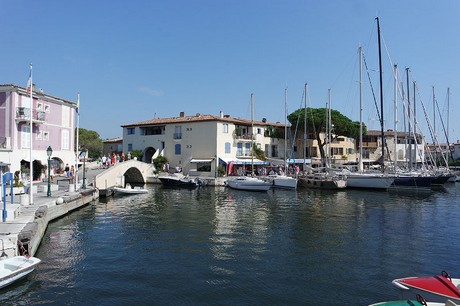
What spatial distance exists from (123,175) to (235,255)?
33.7 meters

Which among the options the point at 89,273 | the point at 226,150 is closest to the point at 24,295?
the point at 89,273

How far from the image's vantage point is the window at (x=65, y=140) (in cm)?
4303

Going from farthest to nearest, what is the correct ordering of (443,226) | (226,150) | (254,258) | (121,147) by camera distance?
(121,147) < (226,150) < (443,226) < (254,258)

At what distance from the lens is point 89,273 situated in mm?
13633

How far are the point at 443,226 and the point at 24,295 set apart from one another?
22.9 metres

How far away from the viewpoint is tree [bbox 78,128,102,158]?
88438 millimetres

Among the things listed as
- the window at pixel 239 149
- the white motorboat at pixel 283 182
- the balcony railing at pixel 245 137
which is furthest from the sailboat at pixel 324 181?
the balcony railing at pixel 245 137

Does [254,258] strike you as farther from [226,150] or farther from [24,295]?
[226,150]

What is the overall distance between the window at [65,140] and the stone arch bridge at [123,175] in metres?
5.63

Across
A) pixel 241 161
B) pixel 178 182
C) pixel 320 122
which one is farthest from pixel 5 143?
pixel 320 122

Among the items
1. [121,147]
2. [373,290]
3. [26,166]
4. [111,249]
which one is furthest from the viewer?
[121,147]

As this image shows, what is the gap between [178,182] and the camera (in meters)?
49.1

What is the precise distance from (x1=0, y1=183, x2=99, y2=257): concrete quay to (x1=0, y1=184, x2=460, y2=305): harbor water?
768 mm

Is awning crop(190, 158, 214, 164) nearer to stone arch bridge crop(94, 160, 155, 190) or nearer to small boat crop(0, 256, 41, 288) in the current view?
stone arch bridge crop(94, 160, 155, 190)
